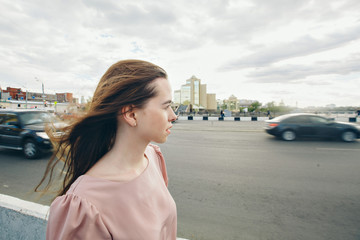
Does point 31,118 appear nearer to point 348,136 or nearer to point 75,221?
point 75,221

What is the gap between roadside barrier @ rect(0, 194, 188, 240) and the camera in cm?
144

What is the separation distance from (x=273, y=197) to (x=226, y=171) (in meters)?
1.45

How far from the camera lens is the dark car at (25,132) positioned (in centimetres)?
554

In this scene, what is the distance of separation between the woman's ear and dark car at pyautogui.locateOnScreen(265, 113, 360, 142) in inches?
355

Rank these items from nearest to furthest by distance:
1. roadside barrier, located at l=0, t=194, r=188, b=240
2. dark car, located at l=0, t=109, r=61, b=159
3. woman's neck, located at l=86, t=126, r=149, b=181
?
woman's neck, located at l=86, t=126, r=149, b=181 → roadside barrier, located at l=0, t=194, r=188, b=240 → dark car, located at l=0, t=109, r=61, b=159

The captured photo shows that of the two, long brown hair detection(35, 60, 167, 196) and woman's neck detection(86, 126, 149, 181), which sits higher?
long brown hair detection(35, 60, 167, 196)

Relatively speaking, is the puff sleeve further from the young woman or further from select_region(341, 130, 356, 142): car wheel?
select_region(341, 130, 356, 142): car wheel

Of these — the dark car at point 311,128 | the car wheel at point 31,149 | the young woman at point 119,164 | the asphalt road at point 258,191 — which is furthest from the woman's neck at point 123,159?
the dark car at point 311,128

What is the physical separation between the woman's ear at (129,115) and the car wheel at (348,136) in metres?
10.2

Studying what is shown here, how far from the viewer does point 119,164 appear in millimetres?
938

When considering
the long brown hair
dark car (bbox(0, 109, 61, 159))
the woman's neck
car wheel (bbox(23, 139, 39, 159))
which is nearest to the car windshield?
dark car (bbox(0, 109, 61, 159))

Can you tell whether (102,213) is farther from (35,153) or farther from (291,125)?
(291,125)

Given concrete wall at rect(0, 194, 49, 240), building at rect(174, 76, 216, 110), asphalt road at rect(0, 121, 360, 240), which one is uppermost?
building at rect(174, 76, 216, 110)

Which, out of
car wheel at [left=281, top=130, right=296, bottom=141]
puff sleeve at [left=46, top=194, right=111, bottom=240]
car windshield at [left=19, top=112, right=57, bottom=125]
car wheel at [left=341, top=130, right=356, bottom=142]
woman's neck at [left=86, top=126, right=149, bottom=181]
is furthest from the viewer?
car wheel at [left=281, top=130, right=296, bottom=141]
